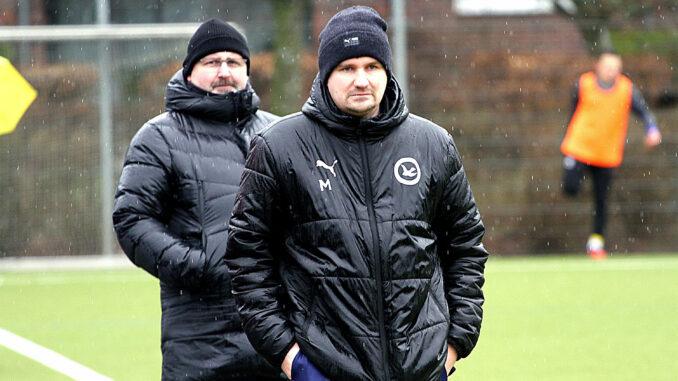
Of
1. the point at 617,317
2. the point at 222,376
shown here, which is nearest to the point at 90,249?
the point at 617,317

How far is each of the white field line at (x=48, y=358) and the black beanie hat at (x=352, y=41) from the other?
379cm

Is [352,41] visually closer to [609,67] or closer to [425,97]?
[609,67]

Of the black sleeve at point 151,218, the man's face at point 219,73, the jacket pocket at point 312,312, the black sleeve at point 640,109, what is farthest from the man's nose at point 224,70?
the black sleeve at point 640,109

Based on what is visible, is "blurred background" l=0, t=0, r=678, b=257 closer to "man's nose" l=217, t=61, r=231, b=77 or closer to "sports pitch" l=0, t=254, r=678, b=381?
"sports pitch" l=0, t=254, r=678, b=381

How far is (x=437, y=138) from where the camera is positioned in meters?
3.49

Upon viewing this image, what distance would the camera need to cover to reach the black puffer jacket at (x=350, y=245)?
128 inches

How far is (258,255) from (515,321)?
551cm

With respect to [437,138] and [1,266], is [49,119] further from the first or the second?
[437,138]

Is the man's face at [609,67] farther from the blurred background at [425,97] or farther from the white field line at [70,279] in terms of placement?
the white field line at [70,279]

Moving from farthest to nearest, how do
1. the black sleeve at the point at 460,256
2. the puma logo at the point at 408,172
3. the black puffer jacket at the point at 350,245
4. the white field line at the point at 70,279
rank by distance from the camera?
1. the white field line at the point at 70,279
2. the black sleeve at the point at 460,256
3. the puma logo at the point at 408,172
4. the black puffer jacket at the point at 350,245

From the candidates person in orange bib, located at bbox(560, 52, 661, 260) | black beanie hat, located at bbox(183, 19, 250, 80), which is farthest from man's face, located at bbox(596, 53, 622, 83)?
black beanie hat, located at bbox(183, 19, 250, 80)

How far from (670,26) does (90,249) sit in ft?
24.4

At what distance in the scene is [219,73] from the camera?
15.2 ft

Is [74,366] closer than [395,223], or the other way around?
[395,223]
